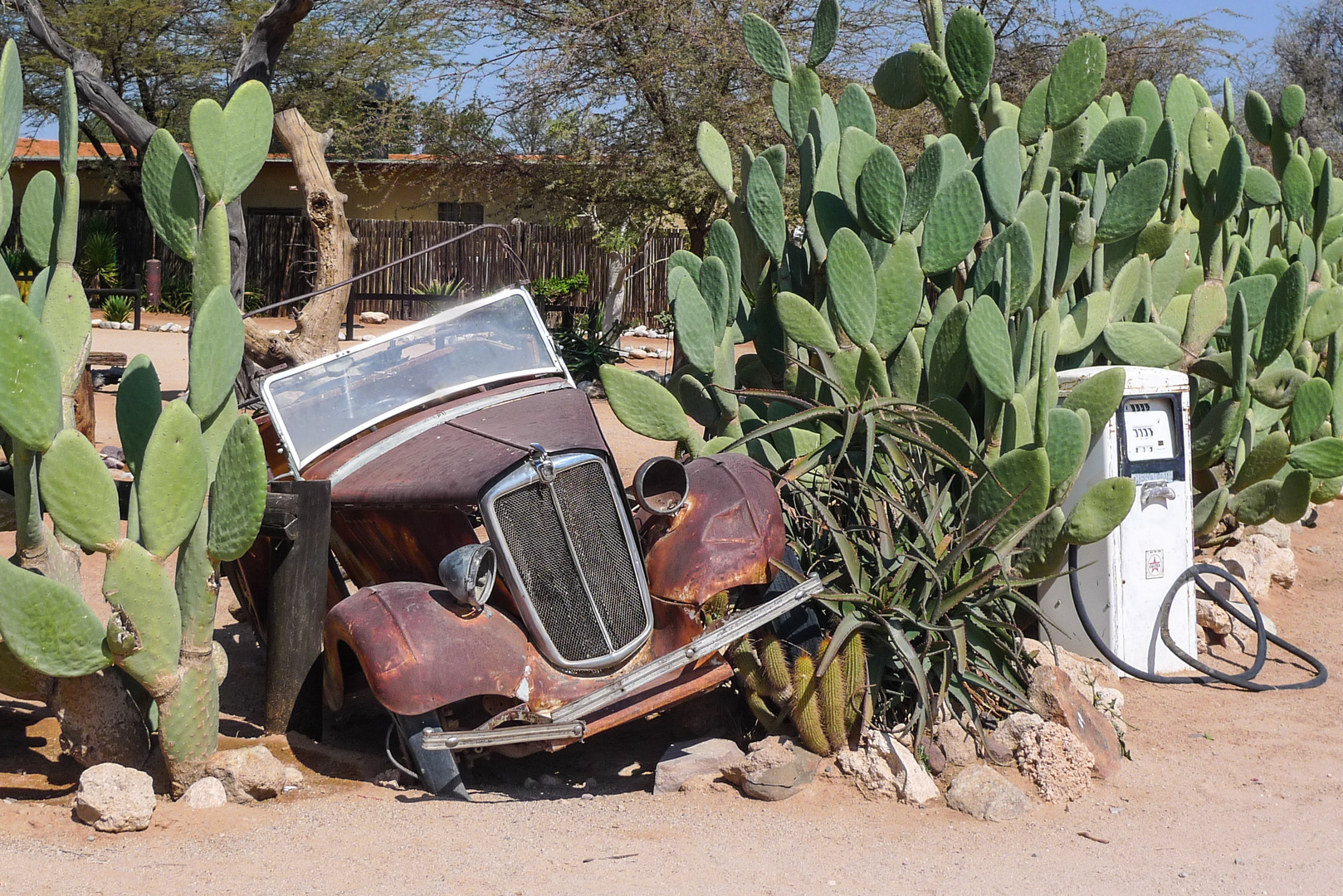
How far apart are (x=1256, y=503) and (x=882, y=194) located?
281 cm

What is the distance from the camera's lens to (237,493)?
12.0 ft

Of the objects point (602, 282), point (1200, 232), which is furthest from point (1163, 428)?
point (602, 282)

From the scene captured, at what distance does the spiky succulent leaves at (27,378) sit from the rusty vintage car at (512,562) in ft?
3.26

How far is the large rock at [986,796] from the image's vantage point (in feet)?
12.1

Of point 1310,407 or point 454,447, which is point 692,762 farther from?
point 1310,407

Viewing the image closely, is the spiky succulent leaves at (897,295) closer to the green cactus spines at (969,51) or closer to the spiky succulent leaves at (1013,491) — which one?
the spiky succulent leaves at (1013,491)

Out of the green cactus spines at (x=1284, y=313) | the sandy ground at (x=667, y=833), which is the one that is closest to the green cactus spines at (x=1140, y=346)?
the green cactus spines at (x=1284, y=313)

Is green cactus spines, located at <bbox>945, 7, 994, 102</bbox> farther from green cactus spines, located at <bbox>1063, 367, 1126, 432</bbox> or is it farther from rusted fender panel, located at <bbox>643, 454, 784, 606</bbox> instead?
rusted fender panel, located at <bbox>643, 454, 784, 606</bbox>

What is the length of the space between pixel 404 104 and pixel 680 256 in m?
11.2

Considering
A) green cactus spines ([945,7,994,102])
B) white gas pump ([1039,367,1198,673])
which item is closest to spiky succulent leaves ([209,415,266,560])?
white gas pump ([1039,367,1198,673])

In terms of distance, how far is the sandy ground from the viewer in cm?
315

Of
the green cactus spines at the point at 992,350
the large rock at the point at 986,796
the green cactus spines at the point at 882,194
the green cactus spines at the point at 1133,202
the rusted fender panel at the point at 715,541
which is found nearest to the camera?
the large rock at the point at 986,796

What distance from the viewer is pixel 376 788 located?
3.93 meters

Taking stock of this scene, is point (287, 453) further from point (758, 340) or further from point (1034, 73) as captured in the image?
point (1034, 73)
